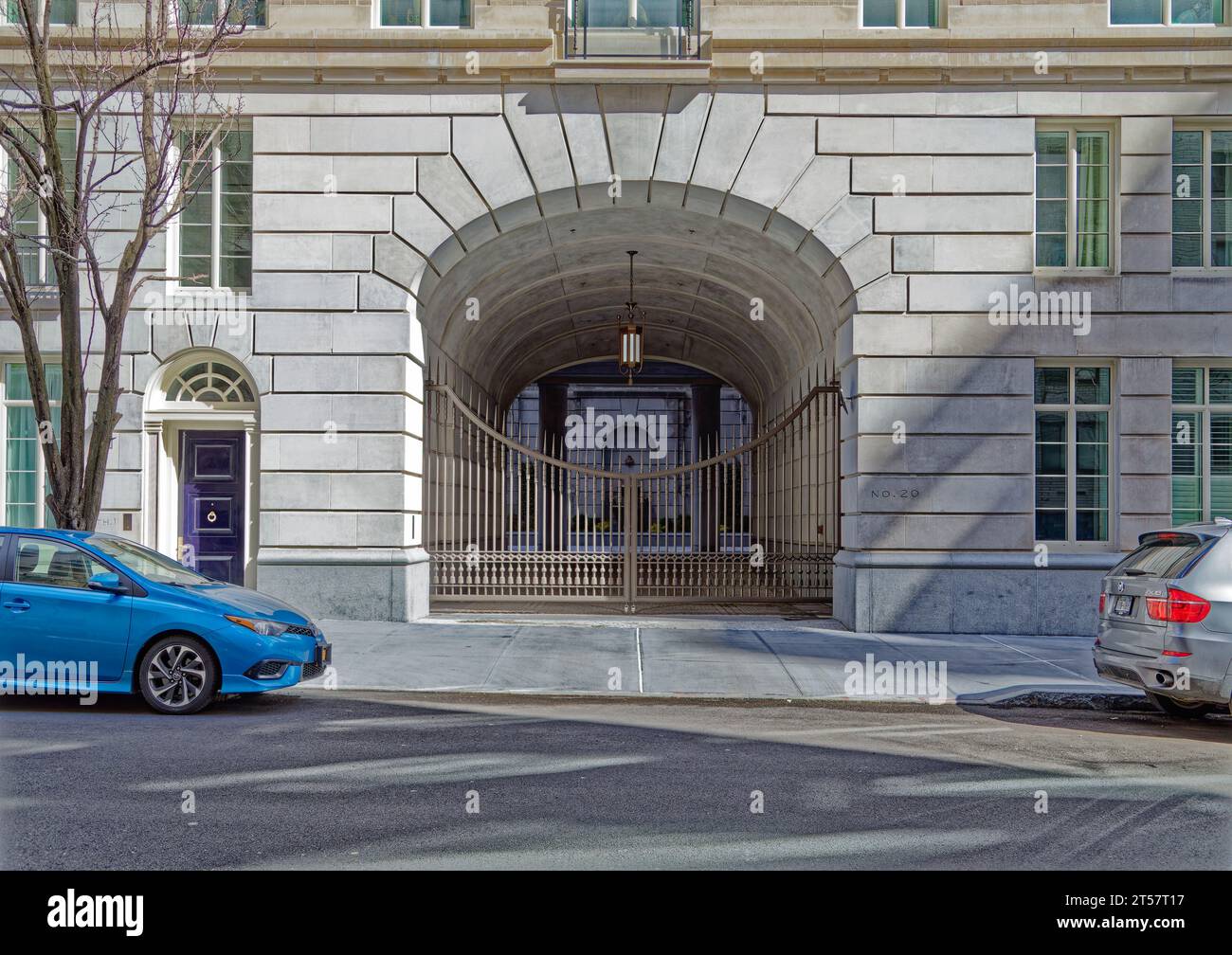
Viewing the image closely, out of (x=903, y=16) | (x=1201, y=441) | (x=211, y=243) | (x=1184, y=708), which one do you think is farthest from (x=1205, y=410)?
(x=211, y=243)

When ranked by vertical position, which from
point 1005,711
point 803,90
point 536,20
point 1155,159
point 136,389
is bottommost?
point 1005,711

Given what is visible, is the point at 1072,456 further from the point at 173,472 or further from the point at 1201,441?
the point at 173,472

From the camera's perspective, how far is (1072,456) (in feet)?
49.8

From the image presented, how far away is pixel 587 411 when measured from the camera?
33.8 meters

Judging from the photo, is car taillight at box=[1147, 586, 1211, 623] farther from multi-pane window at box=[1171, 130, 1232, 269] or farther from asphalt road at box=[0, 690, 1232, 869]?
multi-pane window at box=[1171, 130, 1232, 269]

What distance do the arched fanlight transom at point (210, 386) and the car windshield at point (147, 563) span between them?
515 centimetres

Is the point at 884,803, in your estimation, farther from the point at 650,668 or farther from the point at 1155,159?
the point at 1155,159

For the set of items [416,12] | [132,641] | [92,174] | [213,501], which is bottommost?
[132,641]

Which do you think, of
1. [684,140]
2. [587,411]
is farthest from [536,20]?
[587,411]

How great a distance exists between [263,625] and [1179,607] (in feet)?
24.4

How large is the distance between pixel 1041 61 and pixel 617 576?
1156cm

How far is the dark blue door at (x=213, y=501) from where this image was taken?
15508mm

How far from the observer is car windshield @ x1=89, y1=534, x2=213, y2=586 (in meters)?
9.77

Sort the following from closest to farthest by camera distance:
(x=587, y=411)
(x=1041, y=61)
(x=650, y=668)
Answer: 1. (x=650, y=668)
2. (x=1041, y=61)
3. (x=587, y=411)
